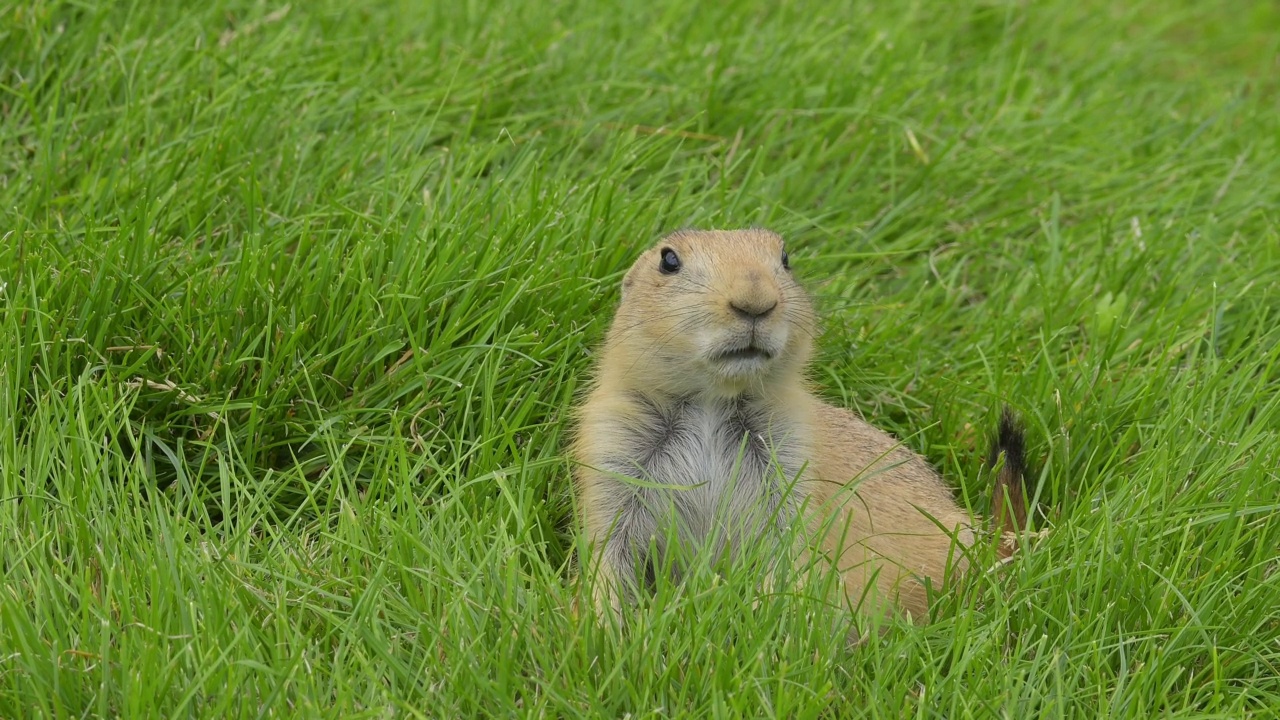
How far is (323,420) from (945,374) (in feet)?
7.51

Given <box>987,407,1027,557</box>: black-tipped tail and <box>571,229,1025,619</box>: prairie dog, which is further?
<box>987,407,1027,557</box>: black-tipped tail

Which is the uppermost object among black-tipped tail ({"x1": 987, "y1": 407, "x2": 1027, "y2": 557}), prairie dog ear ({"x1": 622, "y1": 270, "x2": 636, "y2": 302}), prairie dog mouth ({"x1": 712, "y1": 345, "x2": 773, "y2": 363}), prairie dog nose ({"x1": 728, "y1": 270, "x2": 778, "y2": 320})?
prairie dog nose ({"x1": 728, "y1": 270, "x2": 778, "y2": 320})

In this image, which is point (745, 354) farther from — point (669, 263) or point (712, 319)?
point (669, 263)

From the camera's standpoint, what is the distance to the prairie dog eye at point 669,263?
4992mm

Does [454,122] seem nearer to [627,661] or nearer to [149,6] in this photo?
[149,6]

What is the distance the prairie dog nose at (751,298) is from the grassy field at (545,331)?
788 millimetres

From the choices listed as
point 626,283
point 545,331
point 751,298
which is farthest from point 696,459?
point 545,331

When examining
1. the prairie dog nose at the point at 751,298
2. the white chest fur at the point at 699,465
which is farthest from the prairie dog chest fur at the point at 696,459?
the prairie dog nose at the point at 751,298

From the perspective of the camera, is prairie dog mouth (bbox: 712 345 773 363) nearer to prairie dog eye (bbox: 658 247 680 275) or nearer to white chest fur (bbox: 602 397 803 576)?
white chest fur (bbox: 602 397 803 576)

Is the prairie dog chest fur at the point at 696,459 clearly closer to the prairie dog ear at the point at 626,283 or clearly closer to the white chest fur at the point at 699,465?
the white chest fur at the point at 699,465

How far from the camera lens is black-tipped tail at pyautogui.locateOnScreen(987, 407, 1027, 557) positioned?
508cm

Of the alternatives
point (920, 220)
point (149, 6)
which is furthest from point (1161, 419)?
point (149, 6)

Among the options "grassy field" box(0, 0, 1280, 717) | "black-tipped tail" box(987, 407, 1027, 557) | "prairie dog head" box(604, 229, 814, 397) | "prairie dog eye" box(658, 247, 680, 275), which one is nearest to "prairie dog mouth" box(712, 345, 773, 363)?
"prairie dog head" box(604, 229, 814, 397)

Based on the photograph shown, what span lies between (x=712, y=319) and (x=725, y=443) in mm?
486
